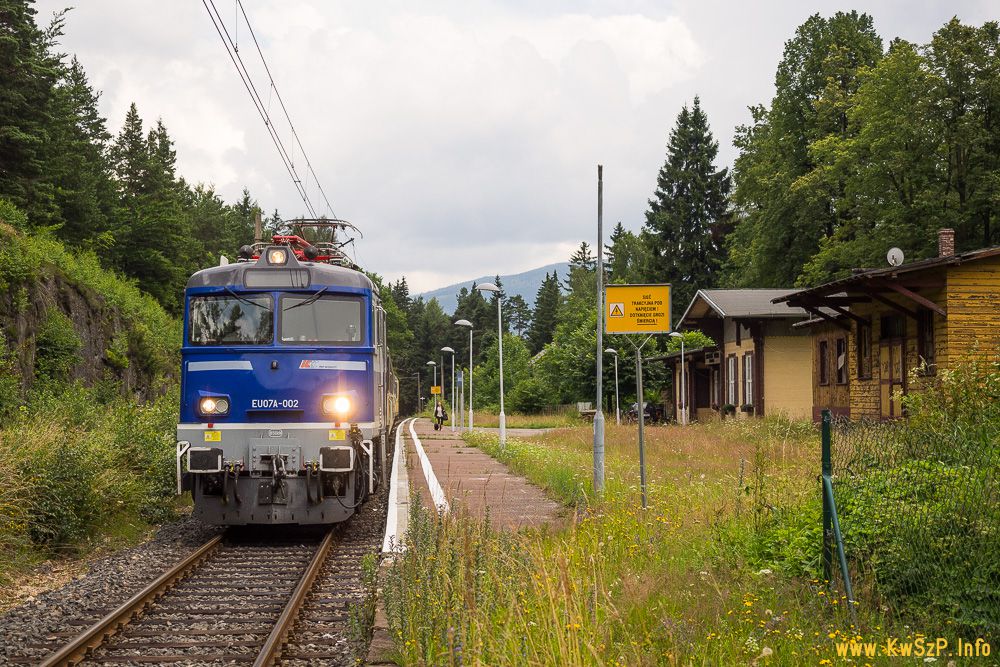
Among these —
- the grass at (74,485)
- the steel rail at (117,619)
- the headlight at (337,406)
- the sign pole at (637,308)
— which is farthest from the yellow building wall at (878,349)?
the steel rail at (117,619)

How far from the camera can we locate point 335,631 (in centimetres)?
768

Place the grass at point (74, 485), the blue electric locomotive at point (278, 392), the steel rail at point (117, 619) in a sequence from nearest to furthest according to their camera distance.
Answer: the steel rail at point (117, 619), the grass at point (74, 485), the blue electric locomotive at point (278, 392)

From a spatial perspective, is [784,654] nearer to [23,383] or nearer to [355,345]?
[355,345]

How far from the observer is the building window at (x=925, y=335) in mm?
21141

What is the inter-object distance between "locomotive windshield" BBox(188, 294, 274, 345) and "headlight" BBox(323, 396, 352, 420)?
3.55 ft

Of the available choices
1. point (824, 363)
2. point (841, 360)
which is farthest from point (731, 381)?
point (841, 360)

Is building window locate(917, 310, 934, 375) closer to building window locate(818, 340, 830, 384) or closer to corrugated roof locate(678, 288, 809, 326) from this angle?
building window locate(818, 340, 830, 384)

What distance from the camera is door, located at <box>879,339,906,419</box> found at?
22.4 meters

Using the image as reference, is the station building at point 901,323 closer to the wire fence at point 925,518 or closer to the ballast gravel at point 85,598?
the wire fence at point 925,518

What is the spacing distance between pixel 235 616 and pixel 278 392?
159 inches

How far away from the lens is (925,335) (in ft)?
70.4

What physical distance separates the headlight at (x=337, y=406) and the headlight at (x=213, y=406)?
47.0 inches

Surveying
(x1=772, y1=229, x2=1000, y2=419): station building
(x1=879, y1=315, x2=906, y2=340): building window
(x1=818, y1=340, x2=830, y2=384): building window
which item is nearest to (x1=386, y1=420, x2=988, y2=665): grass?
(x1=772, y1=229, x2=1000, y2=419): station building

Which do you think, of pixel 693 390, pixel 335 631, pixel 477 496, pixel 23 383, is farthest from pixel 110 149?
pixel 335 631
